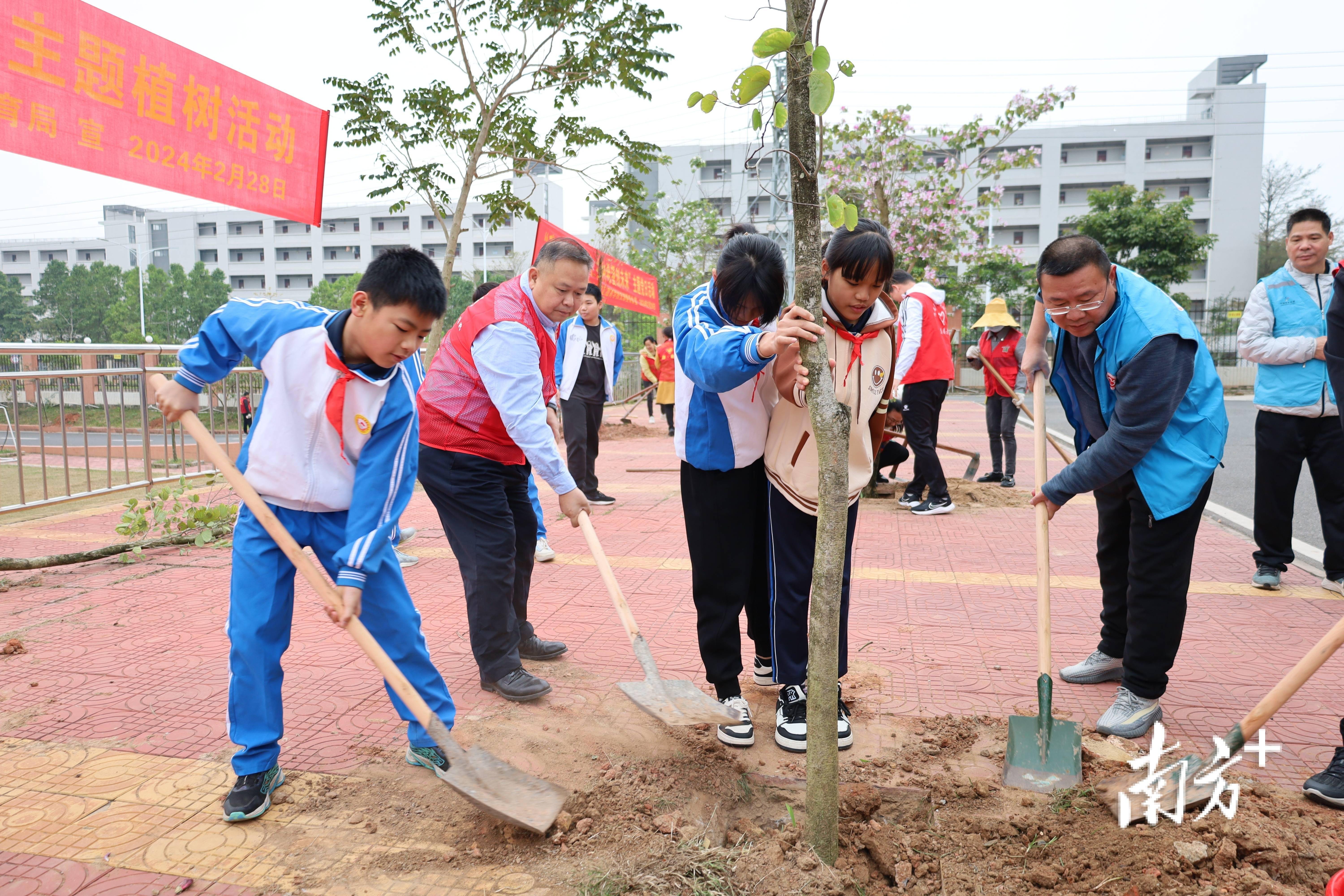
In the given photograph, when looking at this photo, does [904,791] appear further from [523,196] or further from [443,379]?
[523,196]

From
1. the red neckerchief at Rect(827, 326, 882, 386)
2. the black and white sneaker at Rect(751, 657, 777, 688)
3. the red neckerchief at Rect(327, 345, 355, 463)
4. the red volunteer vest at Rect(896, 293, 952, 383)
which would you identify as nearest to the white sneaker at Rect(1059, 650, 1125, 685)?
the black and white sneaker at Rect(751, 657, 777, 688)

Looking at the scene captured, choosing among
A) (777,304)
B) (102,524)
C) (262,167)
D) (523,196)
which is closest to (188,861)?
(777,304)

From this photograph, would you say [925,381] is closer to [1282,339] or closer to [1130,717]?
[1282,339]

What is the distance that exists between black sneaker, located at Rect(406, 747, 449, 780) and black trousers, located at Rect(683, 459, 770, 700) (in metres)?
0.88

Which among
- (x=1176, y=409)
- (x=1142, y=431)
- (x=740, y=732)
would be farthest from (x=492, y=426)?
(x=1176, y=409)

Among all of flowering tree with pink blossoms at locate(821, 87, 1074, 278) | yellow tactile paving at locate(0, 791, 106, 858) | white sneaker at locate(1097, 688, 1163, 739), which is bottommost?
yellow tactile paving at locate(0, 791, 106, 858)

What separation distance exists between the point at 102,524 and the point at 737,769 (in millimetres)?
5969

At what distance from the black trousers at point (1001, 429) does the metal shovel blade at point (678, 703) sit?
6.08 meters

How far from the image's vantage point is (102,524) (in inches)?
254

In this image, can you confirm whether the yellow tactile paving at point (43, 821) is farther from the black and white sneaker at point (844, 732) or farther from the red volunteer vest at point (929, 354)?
the red volunteer vest at point (929, 354)

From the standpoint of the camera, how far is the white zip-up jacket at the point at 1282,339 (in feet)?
13.9

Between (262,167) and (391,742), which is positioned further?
(262,167)

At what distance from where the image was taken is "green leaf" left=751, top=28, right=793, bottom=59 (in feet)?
5.57

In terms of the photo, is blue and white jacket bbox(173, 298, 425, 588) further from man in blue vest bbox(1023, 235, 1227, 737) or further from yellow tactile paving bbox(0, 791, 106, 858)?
man in blue vest bbox(1023, 235, 1227, 737)
